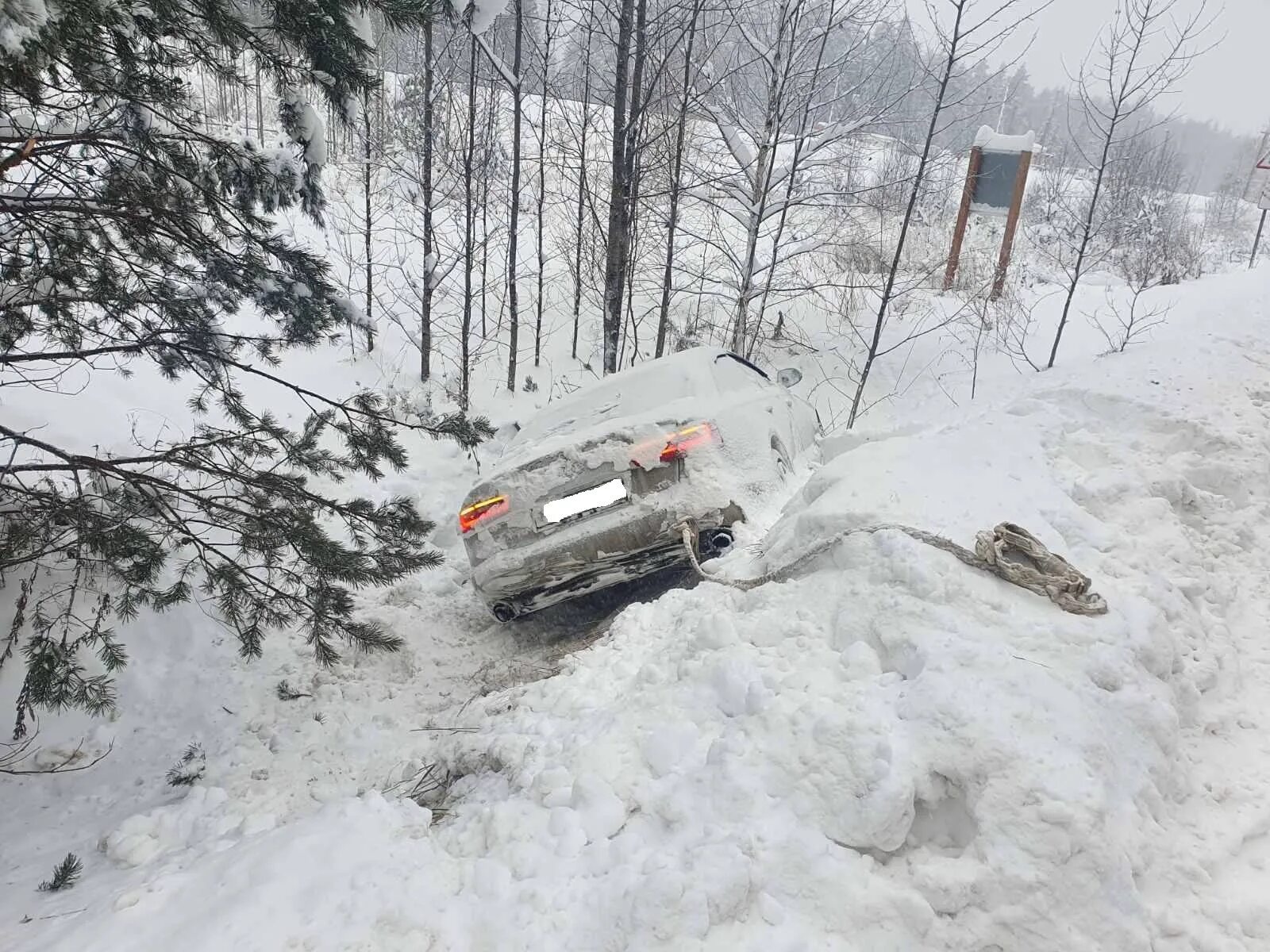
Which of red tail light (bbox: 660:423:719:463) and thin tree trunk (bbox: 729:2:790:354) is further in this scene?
thin tree trunk (bbox: 729:2:790:354)

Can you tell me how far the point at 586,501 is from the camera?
415 centimetres

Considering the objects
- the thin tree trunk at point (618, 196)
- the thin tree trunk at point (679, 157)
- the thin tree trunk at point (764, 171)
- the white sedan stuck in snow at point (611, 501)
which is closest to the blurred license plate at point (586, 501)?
the white sedan stuck in snow at point (611, 501)

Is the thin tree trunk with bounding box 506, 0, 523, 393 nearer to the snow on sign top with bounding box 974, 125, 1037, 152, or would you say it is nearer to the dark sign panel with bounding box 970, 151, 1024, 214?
the dark sign panel with bounding box 970, 151, 1024, 214

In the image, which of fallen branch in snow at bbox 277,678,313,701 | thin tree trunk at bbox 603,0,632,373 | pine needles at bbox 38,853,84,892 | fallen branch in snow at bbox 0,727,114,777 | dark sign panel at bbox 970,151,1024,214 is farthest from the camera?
dark sign panel at bbox 970,151,1024,214

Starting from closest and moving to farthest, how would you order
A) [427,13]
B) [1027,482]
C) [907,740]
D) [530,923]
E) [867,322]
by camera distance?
1. [530,923]
2. [907,740]
3. [427,13]
4. [1027,482]
5. [867,322]

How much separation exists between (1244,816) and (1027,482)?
6.07ft

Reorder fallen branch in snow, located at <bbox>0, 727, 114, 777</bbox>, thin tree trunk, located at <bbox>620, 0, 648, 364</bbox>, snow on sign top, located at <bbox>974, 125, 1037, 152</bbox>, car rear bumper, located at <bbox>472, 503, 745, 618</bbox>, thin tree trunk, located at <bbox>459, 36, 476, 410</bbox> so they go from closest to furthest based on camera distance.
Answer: fallen branch in snow, located at <bbox>0, 727, 114, 777</bbox> < car rear bumper, located at <bbox>472, 503, 745, 618</bbox> < thin tree trunk, located at <bbox>620, 0, 648, 364</bbox> < thin tree trunk, located at <bbox>459, 36, 476, 410</bbox> < snow on sign top, located at <bbox>974, 125, 1037, 152</bbox>

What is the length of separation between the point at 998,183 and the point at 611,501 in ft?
36.5

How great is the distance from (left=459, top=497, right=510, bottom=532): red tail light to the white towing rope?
182cm

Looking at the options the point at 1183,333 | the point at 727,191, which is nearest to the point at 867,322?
the point at 727,191

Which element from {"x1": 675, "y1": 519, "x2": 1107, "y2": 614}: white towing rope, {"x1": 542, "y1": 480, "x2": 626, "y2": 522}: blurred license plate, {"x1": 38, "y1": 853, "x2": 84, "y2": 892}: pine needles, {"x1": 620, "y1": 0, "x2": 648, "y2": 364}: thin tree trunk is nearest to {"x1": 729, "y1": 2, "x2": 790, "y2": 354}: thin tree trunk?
{"x1": 620, "y1": 0, "x2": 648, "y2": 364}: thin tree trunk

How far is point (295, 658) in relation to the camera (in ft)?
15.6

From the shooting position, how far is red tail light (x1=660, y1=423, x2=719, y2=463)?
4.11 metres

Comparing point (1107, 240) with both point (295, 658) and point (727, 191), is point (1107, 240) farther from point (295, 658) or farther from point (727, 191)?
point (295, 658)
